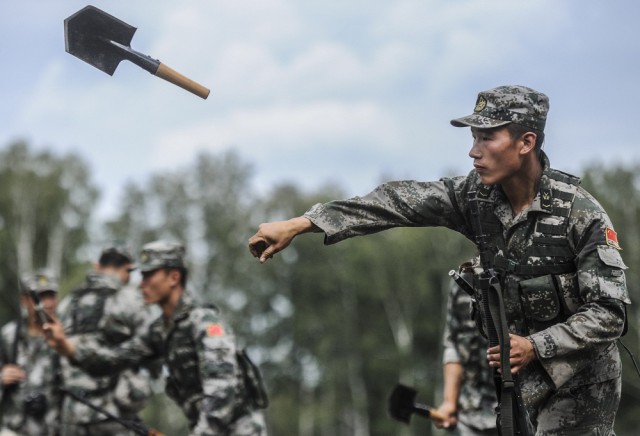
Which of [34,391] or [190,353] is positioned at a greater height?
[190,353]

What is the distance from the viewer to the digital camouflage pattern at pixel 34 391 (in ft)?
37.0

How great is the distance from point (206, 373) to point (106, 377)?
2.63 m

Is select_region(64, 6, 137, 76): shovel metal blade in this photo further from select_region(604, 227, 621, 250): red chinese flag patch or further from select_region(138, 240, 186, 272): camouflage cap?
select_region(138, 240, 186, 272): camouflage cap

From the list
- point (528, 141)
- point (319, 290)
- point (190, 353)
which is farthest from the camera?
point (319, 290)

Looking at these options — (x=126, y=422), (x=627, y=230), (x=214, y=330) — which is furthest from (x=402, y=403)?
(x=627, y=230)

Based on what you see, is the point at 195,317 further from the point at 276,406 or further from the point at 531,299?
the point at 276,406

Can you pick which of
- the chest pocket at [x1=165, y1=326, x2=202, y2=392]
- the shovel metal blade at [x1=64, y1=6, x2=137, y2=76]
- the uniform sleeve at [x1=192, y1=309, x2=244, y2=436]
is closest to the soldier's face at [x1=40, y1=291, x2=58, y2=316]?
the chest pocket at [x1=165, y1=326, x2=202, y2=392]

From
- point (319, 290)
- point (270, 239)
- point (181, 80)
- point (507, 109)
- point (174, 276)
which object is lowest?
point (270, 239)

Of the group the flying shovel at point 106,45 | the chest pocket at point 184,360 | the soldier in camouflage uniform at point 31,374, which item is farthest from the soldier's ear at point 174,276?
the flying shovel at point 106,45

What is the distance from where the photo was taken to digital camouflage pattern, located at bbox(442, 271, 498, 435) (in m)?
9.12

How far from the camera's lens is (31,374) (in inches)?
452

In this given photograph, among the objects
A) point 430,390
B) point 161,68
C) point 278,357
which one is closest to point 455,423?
point 161,68

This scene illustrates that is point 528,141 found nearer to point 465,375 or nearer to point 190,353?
point 465,375

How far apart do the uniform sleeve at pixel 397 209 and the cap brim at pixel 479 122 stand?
1.33ft
